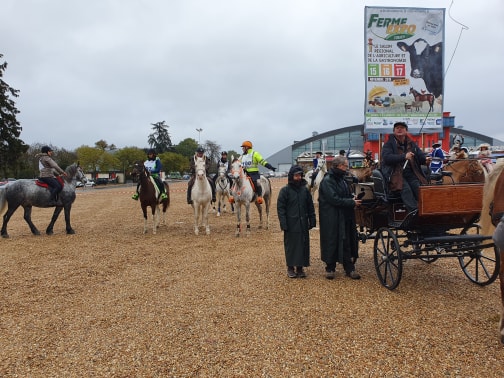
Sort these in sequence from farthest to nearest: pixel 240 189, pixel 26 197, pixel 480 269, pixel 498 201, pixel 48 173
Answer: pixel 48 173 < pixel 26 197 < pixel 240 189 < pixel 480 269 < pixel 498 201

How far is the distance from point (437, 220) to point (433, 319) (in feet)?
4.35

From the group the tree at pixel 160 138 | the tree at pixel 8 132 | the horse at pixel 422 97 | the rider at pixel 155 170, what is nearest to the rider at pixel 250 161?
the rider at pixel 155 170

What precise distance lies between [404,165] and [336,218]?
128 cm

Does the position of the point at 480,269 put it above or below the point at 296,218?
below

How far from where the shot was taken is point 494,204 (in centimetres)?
353

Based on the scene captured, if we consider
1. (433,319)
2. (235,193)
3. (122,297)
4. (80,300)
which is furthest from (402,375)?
(235,193)

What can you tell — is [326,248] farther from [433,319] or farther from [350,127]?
[350,127]

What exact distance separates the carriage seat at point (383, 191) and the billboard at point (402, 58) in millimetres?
9604

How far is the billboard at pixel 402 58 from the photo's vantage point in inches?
535

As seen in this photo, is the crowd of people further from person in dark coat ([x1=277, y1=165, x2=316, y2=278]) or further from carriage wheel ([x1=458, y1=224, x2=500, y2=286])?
carriage wheel ([x1=458, y1=224, x2=500, y2=286])

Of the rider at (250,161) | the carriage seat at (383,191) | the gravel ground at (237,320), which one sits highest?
the rider at (250,161)

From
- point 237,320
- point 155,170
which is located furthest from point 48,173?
point 237,320

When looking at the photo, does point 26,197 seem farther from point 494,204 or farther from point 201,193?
point 494,204

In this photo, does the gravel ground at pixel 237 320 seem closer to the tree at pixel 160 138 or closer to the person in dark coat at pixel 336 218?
the person in dark coat at pixel 336 218
